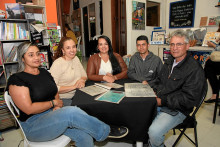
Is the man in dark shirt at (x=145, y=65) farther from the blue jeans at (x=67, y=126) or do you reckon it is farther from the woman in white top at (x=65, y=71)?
the blue jeans at (x=67, y=126)

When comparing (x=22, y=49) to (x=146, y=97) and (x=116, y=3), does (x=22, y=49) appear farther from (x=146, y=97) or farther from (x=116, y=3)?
(x=116, y=3)

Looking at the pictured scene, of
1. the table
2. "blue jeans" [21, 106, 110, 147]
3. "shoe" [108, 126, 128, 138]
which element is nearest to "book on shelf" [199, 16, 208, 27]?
the table

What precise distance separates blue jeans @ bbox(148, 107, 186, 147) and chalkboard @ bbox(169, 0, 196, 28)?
3.18 m

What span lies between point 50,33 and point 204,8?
3.50 m

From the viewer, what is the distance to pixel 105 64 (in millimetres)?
2254

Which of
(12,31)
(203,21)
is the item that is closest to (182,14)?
(203,21)

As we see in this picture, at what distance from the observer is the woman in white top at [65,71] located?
6.05ft

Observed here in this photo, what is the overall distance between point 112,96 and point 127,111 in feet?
0.63

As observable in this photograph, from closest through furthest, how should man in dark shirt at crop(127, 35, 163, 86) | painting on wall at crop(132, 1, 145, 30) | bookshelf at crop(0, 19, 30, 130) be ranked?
1. man in dark shirt at crop(127, 35, 163, 86)
2. bookshelf at crop(0, 19, 30, 130)
3. painting on wall at crop(132, 1, 145, 30)

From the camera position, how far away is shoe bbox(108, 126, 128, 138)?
4.50 feet

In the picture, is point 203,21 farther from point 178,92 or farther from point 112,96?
point 112,96

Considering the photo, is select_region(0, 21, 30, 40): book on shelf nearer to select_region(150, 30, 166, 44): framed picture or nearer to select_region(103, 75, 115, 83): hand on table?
select_region(103, 75, 115, 83): hand on table

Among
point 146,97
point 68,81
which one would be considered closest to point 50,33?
point 68,81

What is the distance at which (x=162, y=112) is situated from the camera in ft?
5.11
